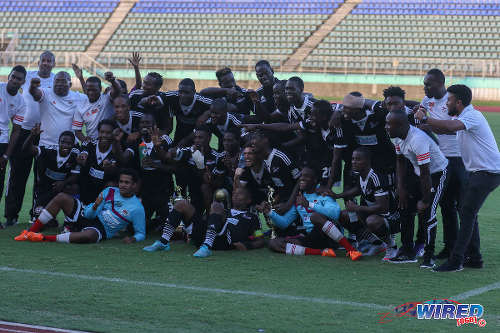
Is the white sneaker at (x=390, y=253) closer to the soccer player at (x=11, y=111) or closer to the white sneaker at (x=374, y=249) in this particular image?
the white sneaker at (x=374, y=249)

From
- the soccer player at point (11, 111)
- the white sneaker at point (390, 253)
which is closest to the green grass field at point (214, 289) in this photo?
the white sneaker at point (390, 253)

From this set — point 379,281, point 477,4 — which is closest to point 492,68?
point 477,4

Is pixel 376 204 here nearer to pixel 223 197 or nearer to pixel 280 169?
pixel 280 169

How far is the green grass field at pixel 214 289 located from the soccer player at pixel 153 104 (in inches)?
63.9

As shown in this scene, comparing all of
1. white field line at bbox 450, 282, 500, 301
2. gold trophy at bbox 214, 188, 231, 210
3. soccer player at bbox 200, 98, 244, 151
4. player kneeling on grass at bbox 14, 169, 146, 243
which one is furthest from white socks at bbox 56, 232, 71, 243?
white field line at bbox 450, 282, 500, 301

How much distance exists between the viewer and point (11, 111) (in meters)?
9.17

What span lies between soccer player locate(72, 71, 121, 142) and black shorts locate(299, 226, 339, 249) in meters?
2.92

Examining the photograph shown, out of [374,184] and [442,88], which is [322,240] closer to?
[374,184]

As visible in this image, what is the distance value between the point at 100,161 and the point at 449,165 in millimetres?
3905

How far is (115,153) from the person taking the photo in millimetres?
8750

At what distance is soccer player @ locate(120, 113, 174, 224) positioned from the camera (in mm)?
8805

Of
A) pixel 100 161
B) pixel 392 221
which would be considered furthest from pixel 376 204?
pixel 100 161

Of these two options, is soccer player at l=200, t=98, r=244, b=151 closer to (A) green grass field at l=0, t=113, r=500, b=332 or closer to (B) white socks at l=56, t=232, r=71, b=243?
(A) green grass field at l=0, t=113, r=500, b=332

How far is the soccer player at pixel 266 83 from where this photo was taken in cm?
909
